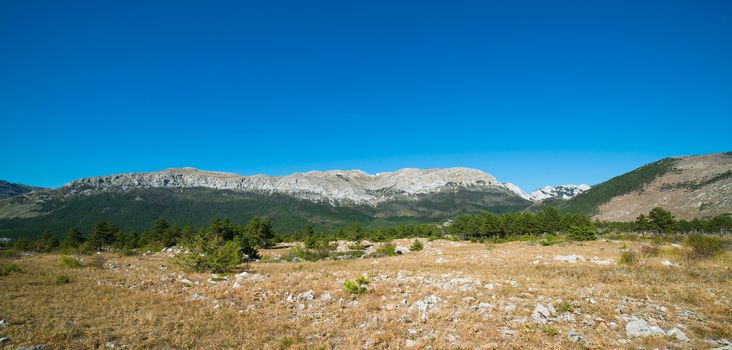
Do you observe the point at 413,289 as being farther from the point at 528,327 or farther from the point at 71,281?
the point at 71,281

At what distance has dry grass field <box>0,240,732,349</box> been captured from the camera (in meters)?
10.7

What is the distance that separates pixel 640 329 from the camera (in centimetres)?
1046

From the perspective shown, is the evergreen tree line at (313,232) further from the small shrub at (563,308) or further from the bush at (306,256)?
the small shrub at (563,308)

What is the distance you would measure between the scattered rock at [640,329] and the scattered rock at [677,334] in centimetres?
19

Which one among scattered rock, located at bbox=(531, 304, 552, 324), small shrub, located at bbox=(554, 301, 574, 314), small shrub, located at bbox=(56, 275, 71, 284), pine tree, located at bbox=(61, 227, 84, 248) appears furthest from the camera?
pine tree, located at bbox=(61, 227, 84, 248)

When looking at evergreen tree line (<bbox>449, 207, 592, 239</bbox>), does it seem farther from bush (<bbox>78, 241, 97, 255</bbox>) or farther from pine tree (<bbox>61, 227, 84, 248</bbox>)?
pine tree (<bbox>61, 227, 84, 248</bbox>)

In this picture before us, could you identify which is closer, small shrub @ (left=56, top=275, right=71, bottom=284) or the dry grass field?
the dry grass field

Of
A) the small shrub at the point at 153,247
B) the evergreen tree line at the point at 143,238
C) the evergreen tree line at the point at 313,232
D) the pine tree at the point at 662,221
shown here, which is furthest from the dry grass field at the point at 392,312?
the pine tree at the point at 662,221

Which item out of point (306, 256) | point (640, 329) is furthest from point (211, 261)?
point (640, 329)

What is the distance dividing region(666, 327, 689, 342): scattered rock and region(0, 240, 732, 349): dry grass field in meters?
0.20

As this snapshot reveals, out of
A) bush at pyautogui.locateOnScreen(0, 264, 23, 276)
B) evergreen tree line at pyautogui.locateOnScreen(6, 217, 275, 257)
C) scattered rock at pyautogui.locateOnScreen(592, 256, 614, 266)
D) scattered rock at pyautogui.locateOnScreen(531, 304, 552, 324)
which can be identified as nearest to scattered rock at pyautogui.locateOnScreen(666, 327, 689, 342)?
scattered rock at pyautogui.locateOnScreen(531, 304, 552, 324)

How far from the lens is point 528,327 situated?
37.1ft

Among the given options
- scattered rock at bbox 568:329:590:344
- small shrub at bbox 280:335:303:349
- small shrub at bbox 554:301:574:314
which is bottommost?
small shrub at bbox 280:335:303:349

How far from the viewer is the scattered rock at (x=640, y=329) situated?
33.6 ft
